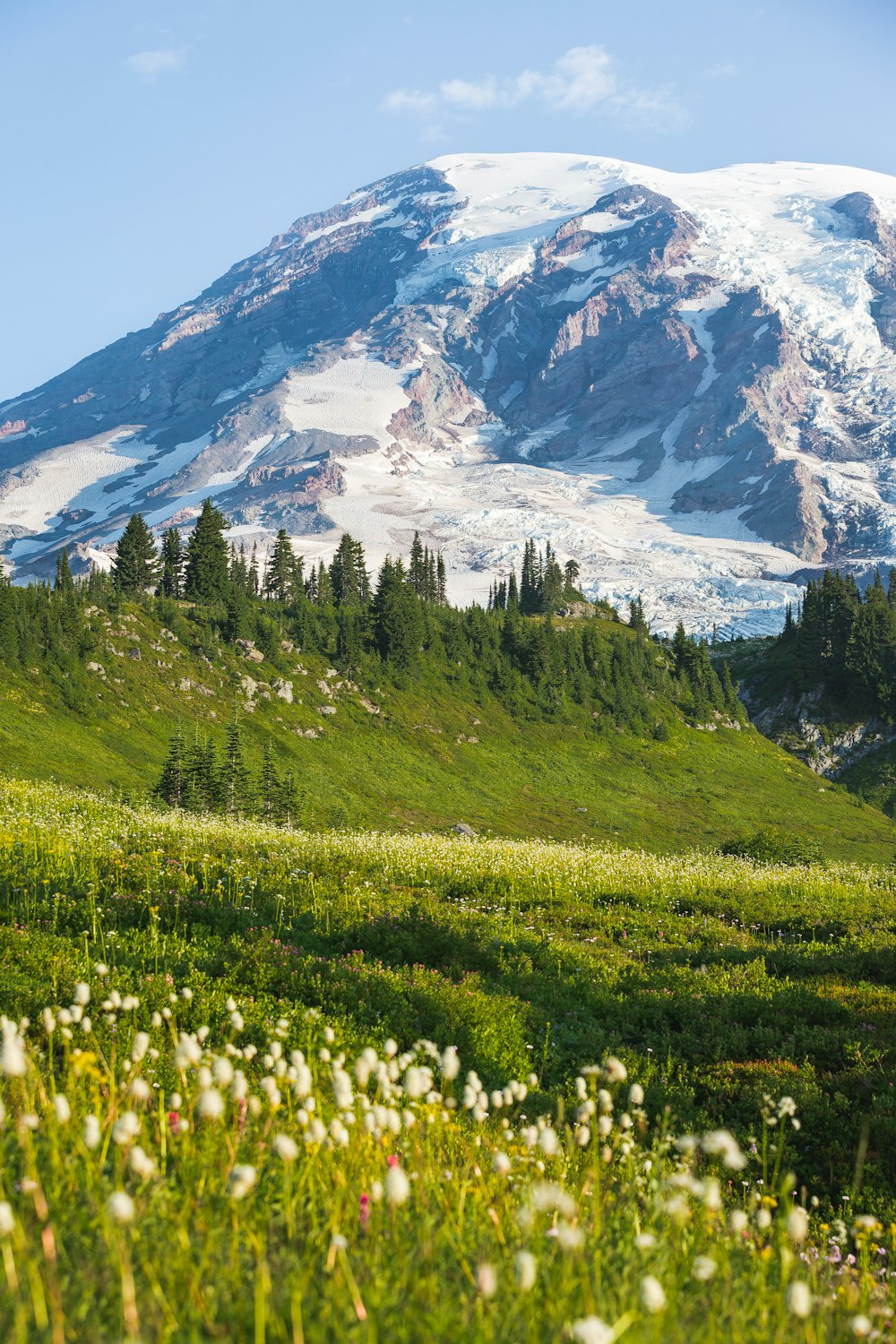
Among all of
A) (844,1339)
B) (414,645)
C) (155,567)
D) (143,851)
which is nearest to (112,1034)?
(844,1339)

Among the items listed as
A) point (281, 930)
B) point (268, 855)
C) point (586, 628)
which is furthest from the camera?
point (586, 628)

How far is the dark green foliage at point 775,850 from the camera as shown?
34.6 meters

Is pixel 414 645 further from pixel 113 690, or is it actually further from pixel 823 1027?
pixel 823 1027

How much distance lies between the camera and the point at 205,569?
356 feet

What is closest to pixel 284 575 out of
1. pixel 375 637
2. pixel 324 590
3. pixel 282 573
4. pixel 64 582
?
pixel 282 573

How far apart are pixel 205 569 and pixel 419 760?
41.4 metres

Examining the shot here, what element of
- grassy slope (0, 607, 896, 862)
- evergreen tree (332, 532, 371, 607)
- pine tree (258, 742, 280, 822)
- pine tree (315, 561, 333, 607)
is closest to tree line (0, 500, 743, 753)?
pine tree (315, 561, 333, 607)

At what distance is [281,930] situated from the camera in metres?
13.1

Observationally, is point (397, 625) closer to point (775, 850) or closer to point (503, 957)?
point (775, 850)

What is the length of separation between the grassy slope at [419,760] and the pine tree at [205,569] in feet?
64.2

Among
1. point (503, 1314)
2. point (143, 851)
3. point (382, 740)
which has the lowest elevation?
point (382, 740)

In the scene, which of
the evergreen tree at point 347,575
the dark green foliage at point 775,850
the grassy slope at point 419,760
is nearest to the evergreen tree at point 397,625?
the grassy slope at point 419,760

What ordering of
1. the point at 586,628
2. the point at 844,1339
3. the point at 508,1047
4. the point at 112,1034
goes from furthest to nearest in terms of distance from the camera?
1. the point at 586,628
2. the point at 508,1047
3. the point at 112,1034
4. the point at 844,1339

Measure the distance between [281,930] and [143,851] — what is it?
467cm
